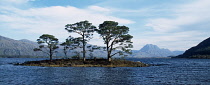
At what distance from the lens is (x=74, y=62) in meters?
76.8

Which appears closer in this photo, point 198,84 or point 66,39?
point 198,84

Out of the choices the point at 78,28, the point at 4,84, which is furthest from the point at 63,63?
the point at 4,84

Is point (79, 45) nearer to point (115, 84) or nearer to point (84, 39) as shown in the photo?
point (84, 39)

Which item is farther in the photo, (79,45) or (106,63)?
(79,45)

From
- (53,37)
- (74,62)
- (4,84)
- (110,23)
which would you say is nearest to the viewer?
(4,84)

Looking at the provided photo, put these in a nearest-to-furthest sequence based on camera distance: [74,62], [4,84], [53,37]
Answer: [4,84] → [74,62] → [53,37]

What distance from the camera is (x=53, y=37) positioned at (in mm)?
85062

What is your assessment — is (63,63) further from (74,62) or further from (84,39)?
(84,39)

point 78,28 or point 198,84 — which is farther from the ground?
point 78,28

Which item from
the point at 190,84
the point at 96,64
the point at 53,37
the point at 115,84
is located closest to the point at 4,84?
the point at 115,84

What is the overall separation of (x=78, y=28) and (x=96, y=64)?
617 inches

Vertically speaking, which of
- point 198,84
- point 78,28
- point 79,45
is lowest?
point 198,84

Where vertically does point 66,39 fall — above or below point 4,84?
above

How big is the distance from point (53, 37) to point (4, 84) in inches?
2158
